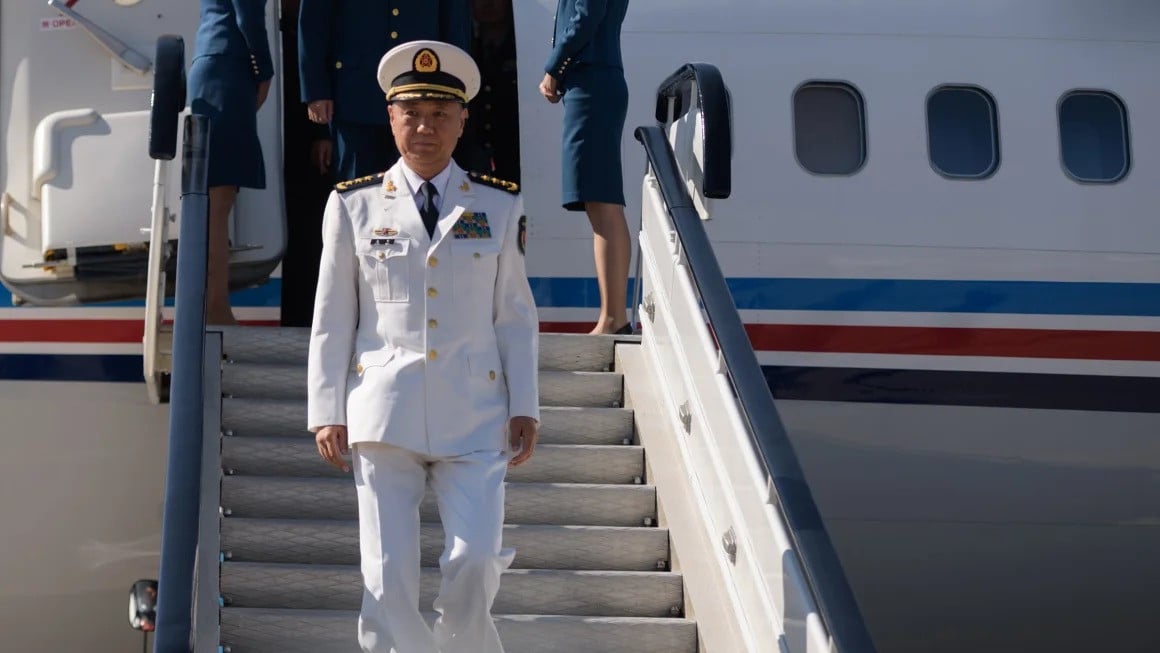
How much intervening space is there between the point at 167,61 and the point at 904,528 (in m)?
3.40

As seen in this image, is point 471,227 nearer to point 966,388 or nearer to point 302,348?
point 302,348

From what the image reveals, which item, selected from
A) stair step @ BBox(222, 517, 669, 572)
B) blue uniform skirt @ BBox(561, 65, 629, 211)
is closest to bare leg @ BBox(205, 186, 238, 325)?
stair step @ BBox(222, 517, 669, 572)

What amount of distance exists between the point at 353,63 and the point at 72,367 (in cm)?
165

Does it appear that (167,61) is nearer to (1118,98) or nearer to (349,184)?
(349,184)

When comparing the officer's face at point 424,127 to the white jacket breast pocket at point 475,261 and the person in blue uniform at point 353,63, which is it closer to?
the white jacket breast pocket at point 475,261

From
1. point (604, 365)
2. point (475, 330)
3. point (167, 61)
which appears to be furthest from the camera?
point (604, 365)

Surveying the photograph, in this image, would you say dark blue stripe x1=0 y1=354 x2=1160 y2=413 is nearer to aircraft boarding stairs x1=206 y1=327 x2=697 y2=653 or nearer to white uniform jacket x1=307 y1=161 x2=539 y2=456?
aircraft boarding stairs x1=206 y1=327 x2=697 y2=653

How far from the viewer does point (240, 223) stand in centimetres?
564

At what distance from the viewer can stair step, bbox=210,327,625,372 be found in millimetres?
4883

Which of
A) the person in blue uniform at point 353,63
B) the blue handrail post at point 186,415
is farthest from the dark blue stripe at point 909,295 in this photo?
the blue handrail post at point 186,415

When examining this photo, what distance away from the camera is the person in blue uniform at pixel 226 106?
514cm

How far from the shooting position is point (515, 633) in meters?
4.04

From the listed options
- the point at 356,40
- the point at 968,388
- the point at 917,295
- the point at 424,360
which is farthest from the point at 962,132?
the point at 424,360

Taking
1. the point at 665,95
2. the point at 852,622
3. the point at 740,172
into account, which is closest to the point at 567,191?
the point at 665,95
